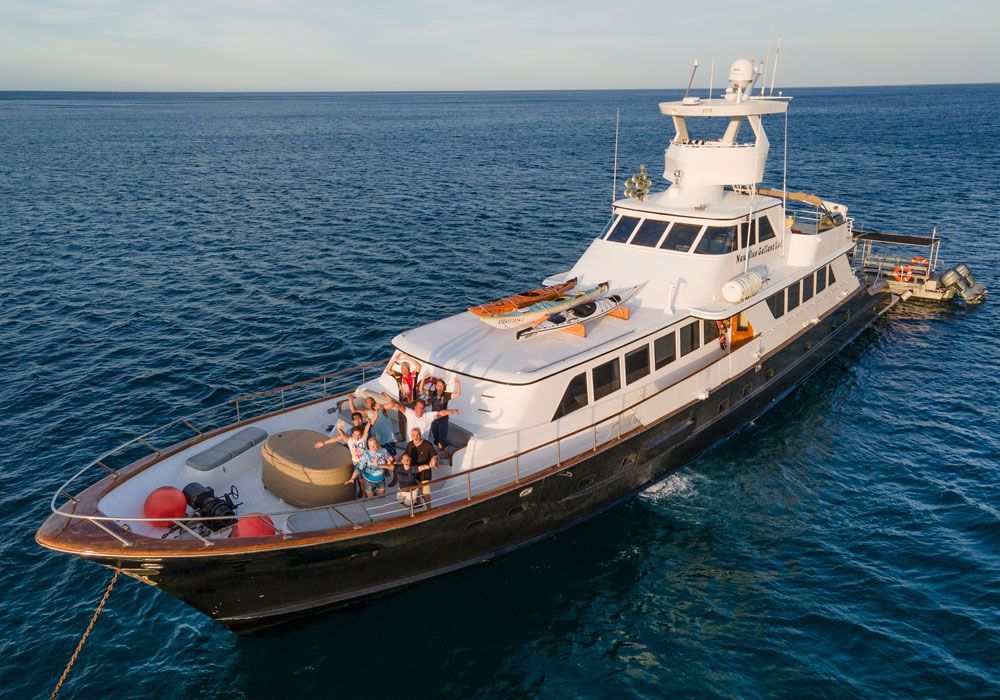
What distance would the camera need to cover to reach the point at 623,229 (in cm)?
1903

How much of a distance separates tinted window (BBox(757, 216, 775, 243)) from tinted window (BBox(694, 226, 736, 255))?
1.81 meters

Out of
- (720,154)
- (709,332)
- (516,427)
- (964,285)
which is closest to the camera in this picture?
(516,427)

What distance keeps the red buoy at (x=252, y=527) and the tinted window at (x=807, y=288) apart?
56.2ft

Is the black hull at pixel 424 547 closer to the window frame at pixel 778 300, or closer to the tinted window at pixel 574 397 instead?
the tinted window at pixel 574 397

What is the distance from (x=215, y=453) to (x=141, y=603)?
366 cm

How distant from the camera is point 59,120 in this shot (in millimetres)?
139625

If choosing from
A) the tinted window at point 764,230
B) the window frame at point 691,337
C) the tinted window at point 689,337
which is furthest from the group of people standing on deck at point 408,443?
the tinted window at point 764,230

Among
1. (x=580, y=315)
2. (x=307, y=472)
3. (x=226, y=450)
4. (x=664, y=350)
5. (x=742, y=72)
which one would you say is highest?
(x=742, y=72)

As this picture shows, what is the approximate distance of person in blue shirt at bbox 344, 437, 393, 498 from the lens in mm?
12141

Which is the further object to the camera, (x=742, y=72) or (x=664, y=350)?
(x=742, y=72)

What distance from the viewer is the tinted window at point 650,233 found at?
18.5 metres

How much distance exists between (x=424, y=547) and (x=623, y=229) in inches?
431

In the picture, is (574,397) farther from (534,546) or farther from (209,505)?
(209,505)

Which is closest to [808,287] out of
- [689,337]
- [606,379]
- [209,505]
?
[689,337]
